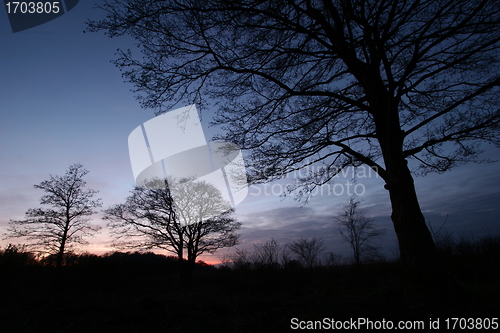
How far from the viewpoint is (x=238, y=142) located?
5.42 m

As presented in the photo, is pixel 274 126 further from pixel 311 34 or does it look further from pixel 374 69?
pixel 374 69

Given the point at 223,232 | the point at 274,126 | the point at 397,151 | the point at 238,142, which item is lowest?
the point at 223,232

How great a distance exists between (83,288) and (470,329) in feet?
37.3

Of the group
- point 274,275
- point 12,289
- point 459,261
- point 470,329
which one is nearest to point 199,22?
point 470,329

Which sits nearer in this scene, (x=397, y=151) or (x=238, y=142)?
(x=397, y=151)

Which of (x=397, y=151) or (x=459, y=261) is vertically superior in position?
(x=397, y=151)

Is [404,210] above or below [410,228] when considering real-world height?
above

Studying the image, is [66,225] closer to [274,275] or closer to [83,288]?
[83,288]

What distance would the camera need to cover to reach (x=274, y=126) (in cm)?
557

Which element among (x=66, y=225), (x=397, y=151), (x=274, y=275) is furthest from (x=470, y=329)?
(x=66, y=225)

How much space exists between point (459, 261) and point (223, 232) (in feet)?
46.8

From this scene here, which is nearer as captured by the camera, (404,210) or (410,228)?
(410,228)

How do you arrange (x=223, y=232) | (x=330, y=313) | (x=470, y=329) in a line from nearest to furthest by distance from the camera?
(x=470, y=329) < (x=330, y=313) < (x=223, y=232)

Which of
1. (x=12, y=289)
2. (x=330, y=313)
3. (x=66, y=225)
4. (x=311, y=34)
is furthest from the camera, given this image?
(x=66, y=225)
